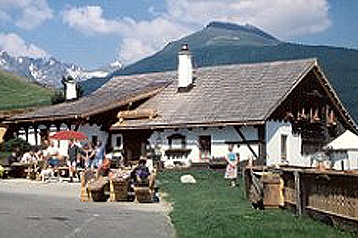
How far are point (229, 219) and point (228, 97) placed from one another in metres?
21.1

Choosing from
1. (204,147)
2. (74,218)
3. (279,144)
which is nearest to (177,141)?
(204,147)

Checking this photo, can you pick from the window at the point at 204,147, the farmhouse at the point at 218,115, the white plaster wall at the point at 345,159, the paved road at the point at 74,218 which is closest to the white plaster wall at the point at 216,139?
the farmhouse at the point at 218,115

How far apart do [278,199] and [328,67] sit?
16105 cm

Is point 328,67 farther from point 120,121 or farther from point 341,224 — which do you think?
point 341,224

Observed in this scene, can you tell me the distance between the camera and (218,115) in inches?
1303

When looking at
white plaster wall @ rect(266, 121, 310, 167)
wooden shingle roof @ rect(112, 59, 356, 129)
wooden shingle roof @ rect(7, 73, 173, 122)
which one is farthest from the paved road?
wooden shingle roof @ rect(7, 73, 173, 122)

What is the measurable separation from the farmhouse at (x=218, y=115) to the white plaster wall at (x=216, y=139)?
0.04 meters

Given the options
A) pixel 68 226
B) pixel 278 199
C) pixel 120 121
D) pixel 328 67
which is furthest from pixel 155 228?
pixel 328 67

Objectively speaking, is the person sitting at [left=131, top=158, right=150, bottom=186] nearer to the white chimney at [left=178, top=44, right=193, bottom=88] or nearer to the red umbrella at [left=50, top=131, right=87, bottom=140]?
the red umbrella at [left=50, top=131, right=87, bottom=140]

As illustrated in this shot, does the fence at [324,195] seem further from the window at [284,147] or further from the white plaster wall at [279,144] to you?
the window at [284,147]

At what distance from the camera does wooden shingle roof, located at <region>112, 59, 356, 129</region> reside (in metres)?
32.6

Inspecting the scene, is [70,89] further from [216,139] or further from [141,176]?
[141,176]

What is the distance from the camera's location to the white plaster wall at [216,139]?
32375 millimetres

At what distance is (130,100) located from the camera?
122ft
